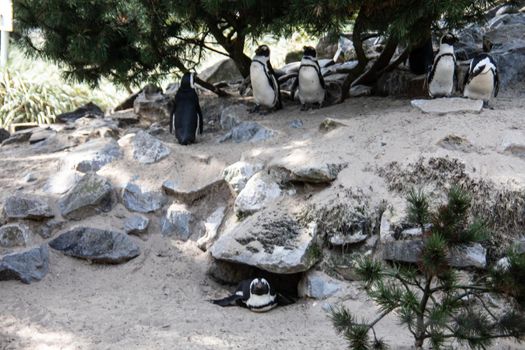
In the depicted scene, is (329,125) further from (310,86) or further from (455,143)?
(310,86)

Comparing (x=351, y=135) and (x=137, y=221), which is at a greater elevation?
(x=351, y=135)

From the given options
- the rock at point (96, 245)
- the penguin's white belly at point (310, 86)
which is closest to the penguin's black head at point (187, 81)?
the penguin's white belly at point (310, 86)

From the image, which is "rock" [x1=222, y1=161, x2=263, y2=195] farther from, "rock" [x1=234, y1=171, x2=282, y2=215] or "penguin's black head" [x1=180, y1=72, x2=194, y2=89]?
"penguin's black head" [x1=180, y1=72, x2=194, y2=89]

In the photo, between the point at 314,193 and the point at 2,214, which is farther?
the point at 2,214

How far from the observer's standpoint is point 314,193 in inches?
211

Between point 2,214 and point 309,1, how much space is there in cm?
306

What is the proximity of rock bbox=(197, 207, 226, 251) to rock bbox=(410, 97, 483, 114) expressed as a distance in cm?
195

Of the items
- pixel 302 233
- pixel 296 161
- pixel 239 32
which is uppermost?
pixel 239 32

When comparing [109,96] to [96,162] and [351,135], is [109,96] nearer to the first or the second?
[96,162]

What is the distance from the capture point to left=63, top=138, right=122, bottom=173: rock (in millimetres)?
6348

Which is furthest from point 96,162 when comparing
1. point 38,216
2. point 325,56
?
point 325,56

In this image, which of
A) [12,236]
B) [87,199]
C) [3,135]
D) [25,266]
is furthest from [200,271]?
[3,135]

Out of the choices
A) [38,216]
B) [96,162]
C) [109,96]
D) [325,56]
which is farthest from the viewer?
[109,96]

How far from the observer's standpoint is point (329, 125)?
6156 mm
